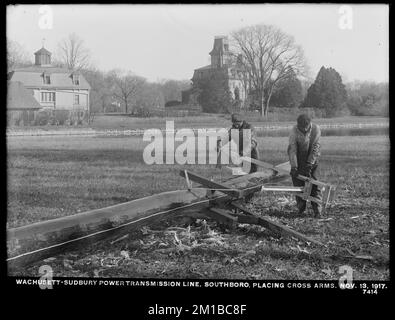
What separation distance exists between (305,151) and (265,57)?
4.04ft

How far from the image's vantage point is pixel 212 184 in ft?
16.8

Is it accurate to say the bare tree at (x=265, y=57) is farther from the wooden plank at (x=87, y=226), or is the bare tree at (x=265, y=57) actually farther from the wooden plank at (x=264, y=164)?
the wooden plank at (x=87, y=226)

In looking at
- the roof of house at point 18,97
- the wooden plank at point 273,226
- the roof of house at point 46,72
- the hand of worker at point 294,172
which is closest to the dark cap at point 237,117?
the hand of worker at point 294,172

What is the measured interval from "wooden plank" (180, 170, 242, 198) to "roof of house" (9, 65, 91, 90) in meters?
1.49

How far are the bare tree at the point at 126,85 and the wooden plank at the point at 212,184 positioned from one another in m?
1.04

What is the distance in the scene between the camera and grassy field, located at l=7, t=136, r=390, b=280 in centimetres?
445

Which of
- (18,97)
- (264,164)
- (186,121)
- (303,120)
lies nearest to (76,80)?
(18,97)

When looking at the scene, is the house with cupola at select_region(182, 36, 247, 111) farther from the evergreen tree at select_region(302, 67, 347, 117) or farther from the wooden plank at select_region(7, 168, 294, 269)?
the wooden plank at select_region(7, 168, 294, 269)

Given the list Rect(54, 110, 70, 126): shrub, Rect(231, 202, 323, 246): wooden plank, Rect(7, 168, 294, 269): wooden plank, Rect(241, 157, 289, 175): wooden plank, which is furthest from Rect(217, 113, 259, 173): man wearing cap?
Rect(54, 110, 70, 126): shrub

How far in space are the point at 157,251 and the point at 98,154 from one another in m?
1.62
